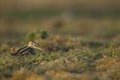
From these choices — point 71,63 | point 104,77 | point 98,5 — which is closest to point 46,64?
point 71,63

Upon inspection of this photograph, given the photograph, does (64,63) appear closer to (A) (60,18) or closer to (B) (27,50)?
(B) (27,50)

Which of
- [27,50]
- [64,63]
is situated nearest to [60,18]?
[27,50]

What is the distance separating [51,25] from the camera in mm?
25406

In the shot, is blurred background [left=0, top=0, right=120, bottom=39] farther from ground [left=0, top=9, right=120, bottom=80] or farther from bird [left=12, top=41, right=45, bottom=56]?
bird [left=12, top=41, right=45, bottom=56]

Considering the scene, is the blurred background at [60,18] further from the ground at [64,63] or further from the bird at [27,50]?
the bird at [27,50]

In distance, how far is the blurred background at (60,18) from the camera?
2303 cm

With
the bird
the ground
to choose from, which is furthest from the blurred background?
the bird

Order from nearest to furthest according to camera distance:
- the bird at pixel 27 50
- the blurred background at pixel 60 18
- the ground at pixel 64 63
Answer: the ground at pixel 64 63 < the bird at pixel 27 50 < the blurred background at pixel 60 18

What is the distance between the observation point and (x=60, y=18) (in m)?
28.7

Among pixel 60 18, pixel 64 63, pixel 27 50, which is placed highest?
pixel 27 50

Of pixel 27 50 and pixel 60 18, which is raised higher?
pixel 27 50

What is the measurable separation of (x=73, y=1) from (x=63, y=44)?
30986 millimetres

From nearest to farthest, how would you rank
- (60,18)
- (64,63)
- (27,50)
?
(64,63) < (27,50) < (60,18)

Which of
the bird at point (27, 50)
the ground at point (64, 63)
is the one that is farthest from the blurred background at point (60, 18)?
the bird at point (27, 50)
